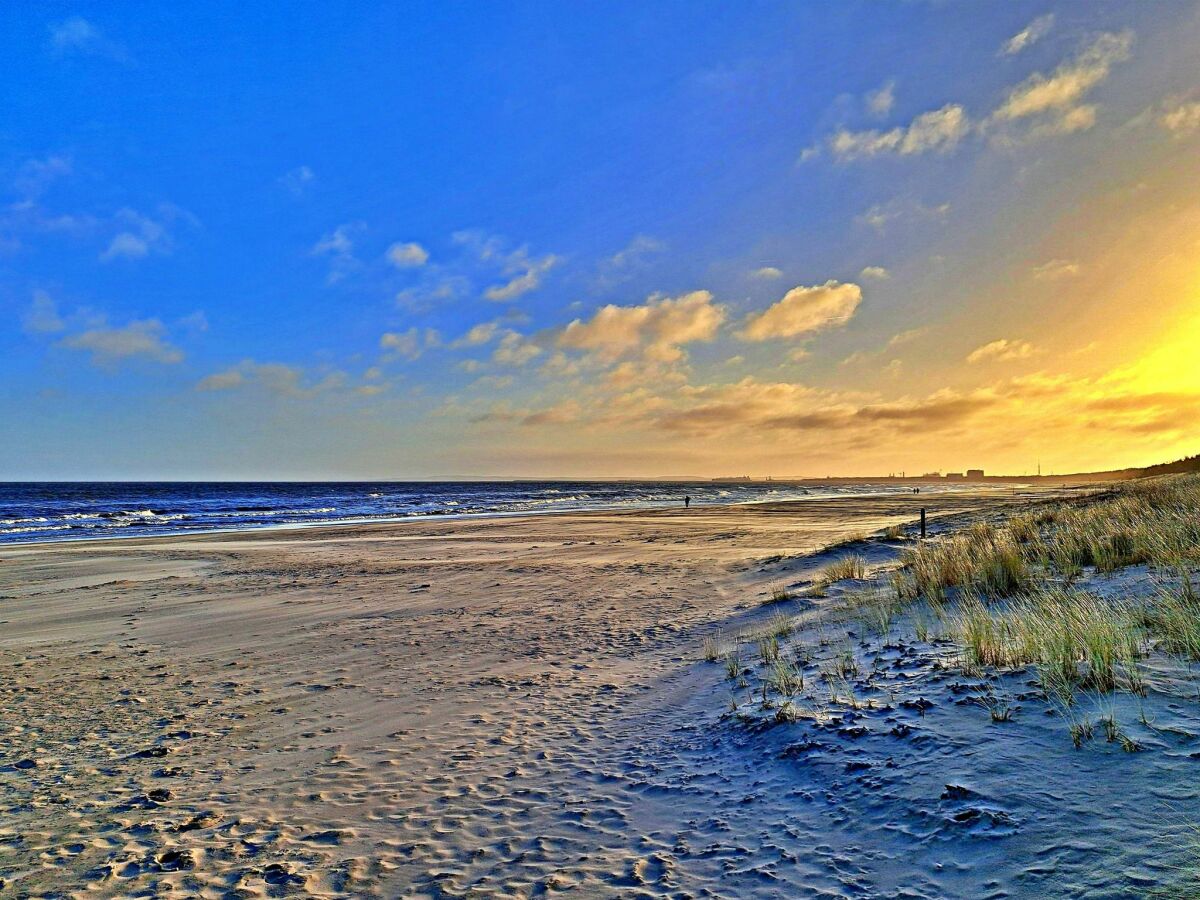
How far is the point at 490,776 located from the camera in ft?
19.7

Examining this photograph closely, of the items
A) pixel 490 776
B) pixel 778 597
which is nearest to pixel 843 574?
pixel 778 597

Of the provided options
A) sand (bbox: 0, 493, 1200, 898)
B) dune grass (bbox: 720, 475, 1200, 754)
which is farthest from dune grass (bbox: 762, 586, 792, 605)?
sand (bbox: 0, 493, 1200, 898)

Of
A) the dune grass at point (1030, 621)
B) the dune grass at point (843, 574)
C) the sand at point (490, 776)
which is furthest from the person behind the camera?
the dune grass at point (843, 574)

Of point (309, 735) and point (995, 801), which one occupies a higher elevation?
point (995, 801)

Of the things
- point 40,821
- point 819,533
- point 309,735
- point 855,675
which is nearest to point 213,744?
point 309,735

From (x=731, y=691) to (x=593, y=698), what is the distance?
1.84 meters

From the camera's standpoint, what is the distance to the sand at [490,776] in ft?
13.7

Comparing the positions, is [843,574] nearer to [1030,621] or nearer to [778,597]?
[778,597]

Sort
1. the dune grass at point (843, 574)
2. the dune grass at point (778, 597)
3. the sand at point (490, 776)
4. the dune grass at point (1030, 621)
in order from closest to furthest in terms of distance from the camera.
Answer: the sand at point (490, 776), the dune grass at point (1030, 621), the dune grass at point (778, 597), the dune grass at point (843, 574)

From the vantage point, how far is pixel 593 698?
8289 mm

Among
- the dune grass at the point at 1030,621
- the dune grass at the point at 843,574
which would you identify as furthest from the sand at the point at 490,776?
the dune grass at the point at 843,574

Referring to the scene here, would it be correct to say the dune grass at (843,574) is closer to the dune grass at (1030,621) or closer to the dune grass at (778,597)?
the dune grass at (1030,621)

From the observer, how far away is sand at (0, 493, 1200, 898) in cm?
419

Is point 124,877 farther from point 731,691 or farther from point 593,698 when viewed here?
point 731,691
